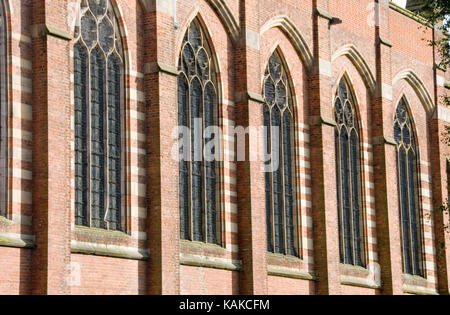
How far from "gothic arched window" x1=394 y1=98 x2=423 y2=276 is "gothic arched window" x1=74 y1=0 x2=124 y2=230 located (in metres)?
15.2

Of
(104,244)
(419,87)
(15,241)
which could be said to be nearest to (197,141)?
(104,244)

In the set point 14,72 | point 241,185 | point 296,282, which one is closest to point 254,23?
point 241,185

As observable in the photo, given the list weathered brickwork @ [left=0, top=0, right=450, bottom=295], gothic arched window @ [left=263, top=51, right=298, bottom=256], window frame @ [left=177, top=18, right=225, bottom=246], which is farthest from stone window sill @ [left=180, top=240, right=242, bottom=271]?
gothic arched window @ [left=263, top=51, right=298, bottom=256]

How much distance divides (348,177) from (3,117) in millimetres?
15917

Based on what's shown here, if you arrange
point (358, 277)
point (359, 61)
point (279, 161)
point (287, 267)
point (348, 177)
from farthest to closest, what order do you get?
point (359, 61) → point (348, 177) → point (358, 277) → point (279, 161) → point (287, 267)

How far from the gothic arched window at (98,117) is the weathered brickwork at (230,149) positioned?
0.88 ft

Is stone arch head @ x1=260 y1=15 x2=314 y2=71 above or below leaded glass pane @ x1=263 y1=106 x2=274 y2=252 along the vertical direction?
above

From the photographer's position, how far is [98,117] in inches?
1030

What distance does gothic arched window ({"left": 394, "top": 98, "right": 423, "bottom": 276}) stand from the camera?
39094mm

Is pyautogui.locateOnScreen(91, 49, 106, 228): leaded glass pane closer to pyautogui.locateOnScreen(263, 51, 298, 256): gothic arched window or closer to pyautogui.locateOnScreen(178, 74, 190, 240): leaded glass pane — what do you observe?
pyautogui.locateOnScreen(178, 74, 190, 240): leaded glass pane

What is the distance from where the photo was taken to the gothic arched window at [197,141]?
1133 inches

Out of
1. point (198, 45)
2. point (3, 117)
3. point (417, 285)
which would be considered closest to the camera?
Result: point (3, 117)

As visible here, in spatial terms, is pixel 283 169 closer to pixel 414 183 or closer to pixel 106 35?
pixel 106 35

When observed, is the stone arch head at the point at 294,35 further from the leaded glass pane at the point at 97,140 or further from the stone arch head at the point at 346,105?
the leaded glass pane at the point at 97,140
